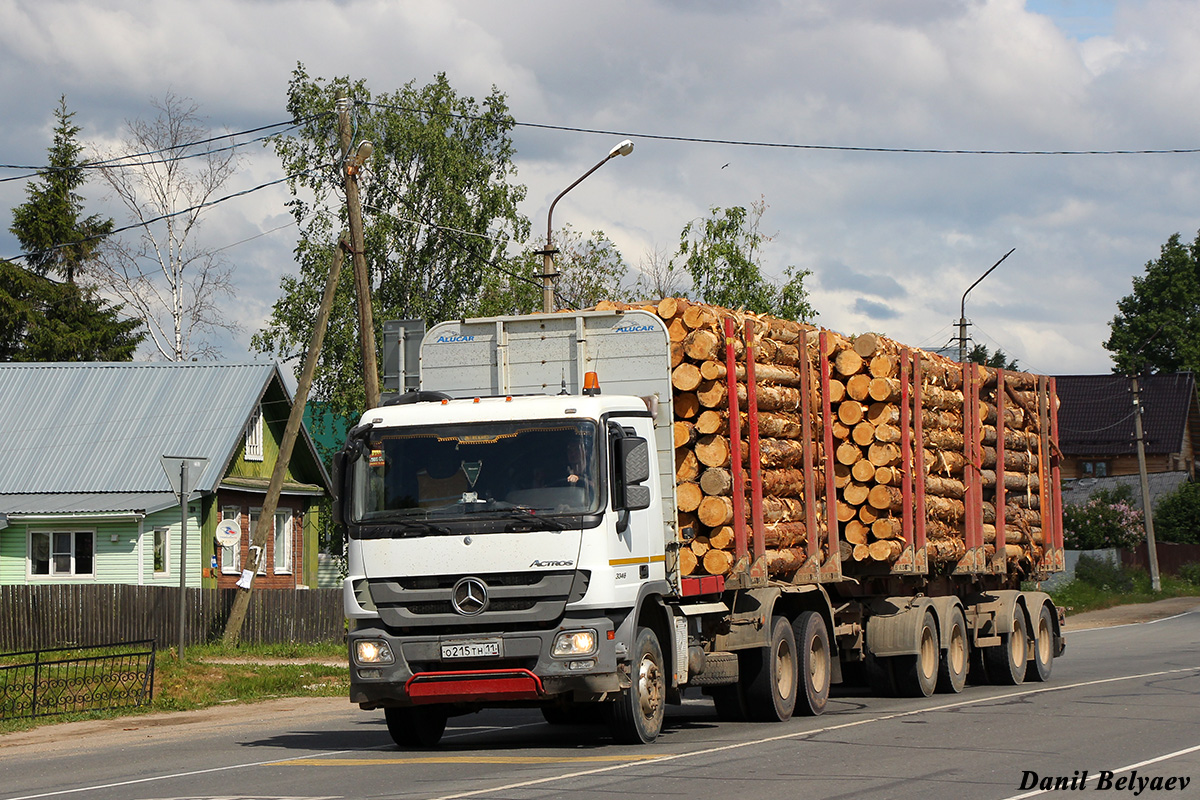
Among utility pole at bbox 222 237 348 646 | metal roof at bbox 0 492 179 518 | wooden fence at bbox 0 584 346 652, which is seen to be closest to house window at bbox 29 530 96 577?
metal roof at bbox 0 492 179 518

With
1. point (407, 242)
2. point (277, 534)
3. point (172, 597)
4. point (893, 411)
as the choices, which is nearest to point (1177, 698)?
point (893, 411)

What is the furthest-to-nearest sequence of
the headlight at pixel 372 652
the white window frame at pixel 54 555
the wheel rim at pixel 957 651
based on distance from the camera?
the white window frame at pixel 54 555, the wheel rim at pixel 957 651, the headlight at pixel 372 652

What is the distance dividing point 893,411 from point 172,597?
58.5 ft

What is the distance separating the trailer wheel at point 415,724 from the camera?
12.6m

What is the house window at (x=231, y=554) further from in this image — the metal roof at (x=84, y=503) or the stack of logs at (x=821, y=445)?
the stack of logs at (x=821, y=445)

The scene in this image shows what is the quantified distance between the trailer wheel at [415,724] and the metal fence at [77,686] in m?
6.46

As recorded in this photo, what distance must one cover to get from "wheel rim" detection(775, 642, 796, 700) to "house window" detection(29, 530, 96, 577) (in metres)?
24.7

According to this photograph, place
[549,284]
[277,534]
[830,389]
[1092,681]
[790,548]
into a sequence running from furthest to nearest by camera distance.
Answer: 1. [277,534]
2. [549,284]
3. [1092,681]
4. [830,389]
5. [790,548]

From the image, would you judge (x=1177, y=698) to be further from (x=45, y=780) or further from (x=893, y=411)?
(x=45, y=780)

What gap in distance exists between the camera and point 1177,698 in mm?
15914

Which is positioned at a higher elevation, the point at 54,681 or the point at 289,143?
the point at 289,143

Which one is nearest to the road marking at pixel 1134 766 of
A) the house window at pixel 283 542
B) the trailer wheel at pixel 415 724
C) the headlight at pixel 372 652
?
the headlight at pixel 372 652

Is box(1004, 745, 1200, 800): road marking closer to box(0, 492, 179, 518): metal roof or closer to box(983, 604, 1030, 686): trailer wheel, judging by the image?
box(983, 604, 1030, 686): trailer wheel

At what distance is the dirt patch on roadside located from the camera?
38344 millimetres
